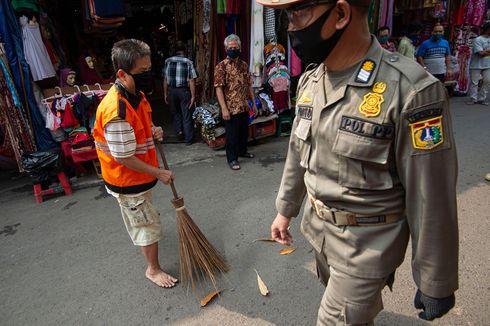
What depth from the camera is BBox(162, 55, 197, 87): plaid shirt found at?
5797 mm

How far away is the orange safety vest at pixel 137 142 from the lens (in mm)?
2125

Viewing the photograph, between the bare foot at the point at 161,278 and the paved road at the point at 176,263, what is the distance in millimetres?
49

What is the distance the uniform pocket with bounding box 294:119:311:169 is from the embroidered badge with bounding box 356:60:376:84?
28cm

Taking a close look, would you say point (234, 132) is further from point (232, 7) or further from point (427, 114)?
point (427, 114)

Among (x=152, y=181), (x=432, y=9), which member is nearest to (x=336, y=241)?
(x=152, y=181)

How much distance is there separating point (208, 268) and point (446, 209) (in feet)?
6.49

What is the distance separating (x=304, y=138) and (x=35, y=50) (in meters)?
4.59

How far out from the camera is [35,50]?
14.8 ft

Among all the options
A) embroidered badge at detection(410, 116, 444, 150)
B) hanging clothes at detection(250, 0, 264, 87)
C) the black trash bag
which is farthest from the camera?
hanging clothes at detection(250, 0, 264, 87)

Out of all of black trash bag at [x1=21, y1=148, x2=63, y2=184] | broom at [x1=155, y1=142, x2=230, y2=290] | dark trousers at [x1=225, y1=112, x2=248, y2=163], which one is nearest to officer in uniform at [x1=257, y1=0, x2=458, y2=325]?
broom at [x1=155, y1=142, x2=230, y2=290]

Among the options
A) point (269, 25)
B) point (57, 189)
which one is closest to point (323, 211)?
point (57, 189)

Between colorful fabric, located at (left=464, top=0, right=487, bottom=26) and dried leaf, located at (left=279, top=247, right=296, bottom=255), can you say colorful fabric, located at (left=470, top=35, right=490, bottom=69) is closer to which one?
colorful fabric, located at (left=464, top=0, right=487, bottom=26)

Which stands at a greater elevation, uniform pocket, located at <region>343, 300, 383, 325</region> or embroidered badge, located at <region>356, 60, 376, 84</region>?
embroidered badge, located at <region>356, 60, 376, 84</region>

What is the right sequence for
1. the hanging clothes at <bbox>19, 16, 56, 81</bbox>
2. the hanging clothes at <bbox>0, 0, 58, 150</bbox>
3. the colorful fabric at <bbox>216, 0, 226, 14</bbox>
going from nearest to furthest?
the hanging clothes at <bbox>0, 0, 58, 150</bbox>
the hanging clothes at <bbox>19, 16, 56, 81</bbox>
the colorful fabric at <bbox>216, 0, 226, 14</bbox>
